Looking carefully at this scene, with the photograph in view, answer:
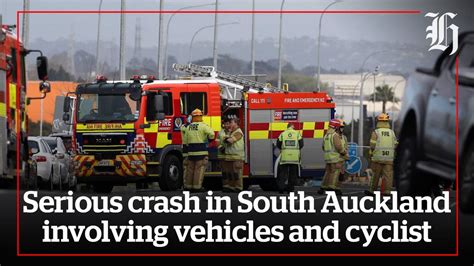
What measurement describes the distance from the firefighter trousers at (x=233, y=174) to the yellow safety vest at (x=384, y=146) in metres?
13.4

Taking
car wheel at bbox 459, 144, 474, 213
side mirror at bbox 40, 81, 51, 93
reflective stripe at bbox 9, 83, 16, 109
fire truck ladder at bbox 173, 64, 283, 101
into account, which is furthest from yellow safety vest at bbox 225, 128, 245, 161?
car wheel at bbox 459, 144, 474, 213

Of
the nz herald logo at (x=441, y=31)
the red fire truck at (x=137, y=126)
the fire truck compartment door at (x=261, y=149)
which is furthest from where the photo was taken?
the fire truck compartment door at (x=261, y=149)

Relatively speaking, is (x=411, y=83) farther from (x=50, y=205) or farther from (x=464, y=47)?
(x=50, y=205)

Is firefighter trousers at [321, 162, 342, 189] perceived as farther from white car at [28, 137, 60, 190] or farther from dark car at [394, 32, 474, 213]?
dark car at [394, 32, 474, 213]

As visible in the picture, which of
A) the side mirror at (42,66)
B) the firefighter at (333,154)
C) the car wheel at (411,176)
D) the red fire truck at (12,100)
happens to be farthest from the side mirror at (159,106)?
the car wheel at (411,176)

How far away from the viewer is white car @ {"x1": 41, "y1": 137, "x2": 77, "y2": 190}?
90.0 ft

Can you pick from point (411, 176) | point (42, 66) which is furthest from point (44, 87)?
point (411, 176)

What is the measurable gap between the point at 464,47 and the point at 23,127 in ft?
45.9

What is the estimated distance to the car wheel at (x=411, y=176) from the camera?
3.50m

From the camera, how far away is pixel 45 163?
26.6 meters

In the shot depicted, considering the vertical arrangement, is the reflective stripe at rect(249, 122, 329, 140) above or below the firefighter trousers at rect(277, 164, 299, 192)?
above

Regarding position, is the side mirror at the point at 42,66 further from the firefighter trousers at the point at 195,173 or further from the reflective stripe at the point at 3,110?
the firefighter trousers at the point at 195,173

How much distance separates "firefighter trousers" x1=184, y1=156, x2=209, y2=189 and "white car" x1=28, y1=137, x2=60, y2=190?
7280 mm

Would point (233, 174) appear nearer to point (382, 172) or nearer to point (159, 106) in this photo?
point (159, 106)
